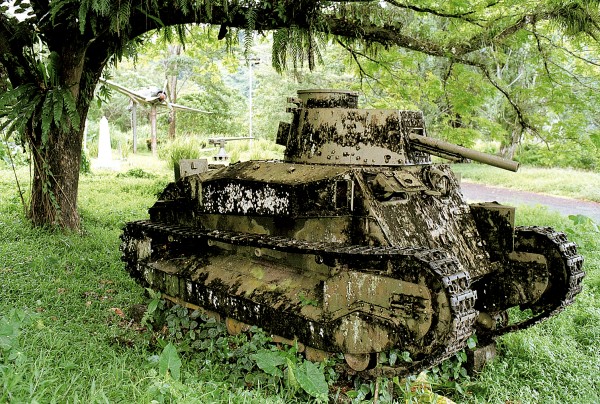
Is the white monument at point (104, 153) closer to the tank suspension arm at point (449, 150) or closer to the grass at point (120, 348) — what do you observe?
the grass at point (120, 348)

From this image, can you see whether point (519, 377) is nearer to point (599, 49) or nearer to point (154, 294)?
point (154, 294)

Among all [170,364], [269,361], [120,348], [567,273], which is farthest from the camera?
[567,273]

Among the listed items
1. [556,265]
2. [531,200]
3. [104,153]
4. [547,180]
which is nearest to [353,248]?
[556,265]

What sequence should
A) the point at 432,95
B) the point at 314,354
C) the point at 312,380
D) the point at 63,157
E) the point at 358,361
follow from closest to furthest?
the point at 312,380, the point at 358,361, the point at 314,354, the point at 63,157, the point at 432,95

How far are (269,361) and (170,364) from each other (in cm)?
84

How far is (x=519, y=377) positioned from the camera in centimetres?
565

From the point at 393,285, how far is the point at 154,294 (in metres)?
2.86

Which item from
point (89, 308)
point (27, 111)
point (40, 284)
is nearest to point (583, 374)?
point (89, 308)

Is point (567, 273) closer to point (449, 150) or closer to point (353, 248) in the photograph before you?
point (449, 150)

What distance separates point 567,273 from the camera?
18.0ft

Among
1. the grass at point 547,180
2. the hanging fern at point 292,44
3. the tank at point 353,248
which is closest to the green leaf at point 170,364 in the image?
the tank at point 353,248

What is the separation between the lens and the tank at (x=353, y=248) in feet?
14.7

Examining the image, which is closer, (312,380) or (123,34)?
(312,380)

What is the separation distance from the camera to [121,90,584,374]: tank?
4.48m
